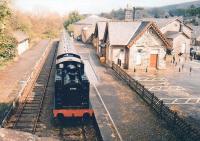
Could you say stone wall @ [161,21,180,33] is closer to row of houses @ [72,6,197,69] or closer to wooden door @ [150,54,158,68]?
row of houses @ [72,6,197,69]

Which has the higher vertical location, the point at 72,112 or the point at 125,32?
the point at 125,32

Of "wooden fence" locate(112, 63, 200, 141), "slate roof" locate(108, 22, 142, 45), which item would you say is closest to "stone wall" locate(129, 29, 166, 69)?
"slate roof" locate(108, 22, 142, 45)

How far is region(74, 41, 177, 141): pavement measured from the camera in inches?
701

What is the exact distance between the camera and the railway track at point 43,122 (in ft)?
A: 57.1

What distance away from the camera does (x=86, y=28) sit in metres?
73.9

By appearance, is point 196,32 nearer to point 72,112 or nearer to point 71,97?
point 71,97

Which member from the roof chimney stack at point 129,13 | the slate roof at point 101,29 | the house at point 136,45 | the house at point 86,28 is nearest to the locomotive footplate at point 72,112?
the house at point 136,45

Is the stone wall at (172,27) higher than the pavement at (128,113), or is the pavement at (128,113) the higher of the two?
the stone wall at (172,27)

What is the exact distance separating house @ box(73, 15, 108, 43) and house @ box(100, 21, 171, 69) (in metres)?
32.8

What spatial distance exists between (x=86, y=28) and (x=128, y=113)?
2143 inches

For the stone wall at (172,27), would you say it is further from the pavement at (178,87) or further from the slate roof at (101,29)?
the pavement at (178,87)

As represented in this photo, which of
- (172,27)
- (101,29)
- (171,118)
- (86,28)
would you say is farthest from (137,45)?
(86,28)

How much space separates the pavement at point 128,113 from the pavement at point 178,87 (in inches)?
93.5

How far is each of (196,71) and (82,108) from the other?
85.7 feet
